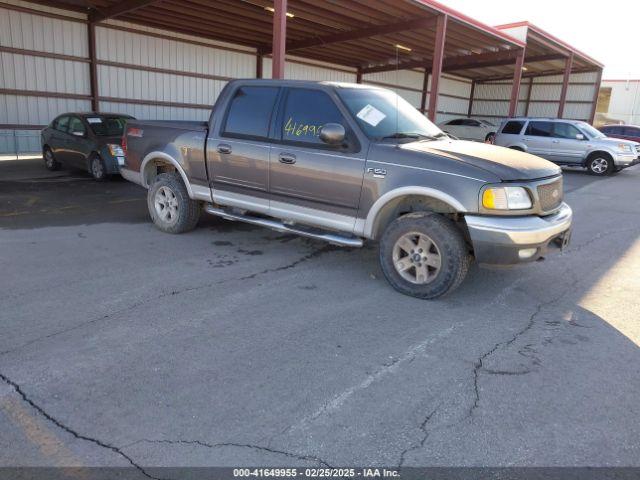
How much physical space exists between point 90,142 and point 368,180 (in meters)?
8.30

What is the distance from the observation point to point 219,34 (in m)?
18.8

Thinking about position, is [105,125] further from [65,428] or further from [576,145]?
[576,145]

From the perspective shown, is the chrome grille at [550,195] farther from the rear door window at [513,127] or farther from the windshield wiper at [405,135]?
the rear door window at [513,127]

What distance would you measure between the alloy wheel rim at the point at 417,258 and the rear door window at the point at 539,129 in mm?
13790

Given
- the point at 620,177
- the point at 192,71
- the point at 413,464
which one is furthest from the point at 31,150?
the point at 620,177

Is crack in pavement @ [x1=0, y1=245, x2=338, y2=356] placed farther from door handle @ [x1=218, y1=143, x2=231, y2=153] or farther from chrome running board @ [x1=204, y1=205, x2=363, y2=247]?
door handle @ [x1=218, y1=143, x2=231, y2=153]

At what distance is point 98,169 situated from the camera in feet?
35.8

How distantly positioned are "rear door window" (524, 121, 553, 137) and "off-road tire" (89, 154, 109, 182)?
13.3m

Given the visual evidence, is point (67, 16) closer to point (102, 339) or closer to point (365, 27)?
point (365, 27)

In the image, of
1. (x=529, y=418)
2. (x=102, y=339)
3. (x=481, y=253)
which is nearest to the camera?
(x=529, y=418)

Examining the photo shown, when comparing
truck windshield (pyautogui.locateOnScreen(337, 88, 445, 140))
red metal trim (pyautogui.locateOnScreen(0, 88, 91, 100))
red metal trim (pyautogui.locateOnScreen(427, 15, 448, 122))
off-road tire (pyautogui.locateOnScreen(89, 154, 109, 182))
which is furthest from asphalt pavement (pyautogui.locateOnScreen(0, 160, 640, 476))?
red metal trim (pyautogui.locateOnScreen(0, 88, 91, 100))

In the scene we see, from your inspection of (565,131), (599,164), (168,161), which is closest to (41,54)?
(168,161)

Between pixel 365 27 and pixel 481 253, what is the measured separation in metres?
14.6

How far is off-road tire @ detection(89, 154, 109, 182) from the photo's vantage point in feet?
35.4
